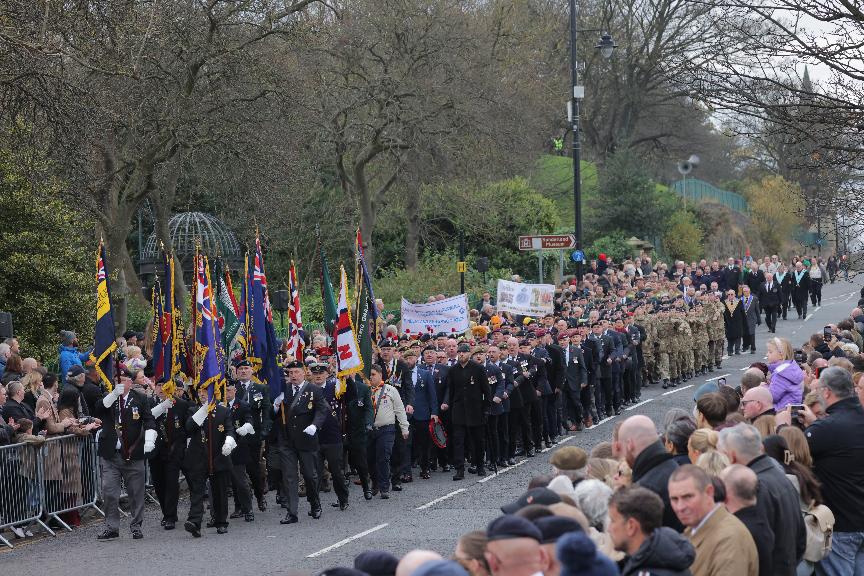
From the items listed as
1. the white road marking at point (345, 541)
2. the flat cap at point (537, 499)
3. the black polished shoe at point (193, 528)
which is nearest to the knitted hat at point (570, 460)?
the flat cap at point (537, 499)

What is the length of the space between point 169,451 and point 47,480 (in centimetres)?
143

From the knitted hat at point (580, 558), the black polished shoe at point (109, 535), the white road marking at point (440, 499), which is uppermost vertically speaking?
the knitted hat at point (580, 558)

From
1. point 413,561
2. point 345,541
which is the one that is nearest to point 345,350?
point 345,541

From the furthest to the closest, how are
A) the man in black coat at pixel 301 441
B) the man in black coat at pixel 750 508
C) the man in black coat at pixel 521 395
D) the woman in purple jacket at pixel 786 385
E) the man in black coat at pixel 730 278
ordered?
the man in black coat at pixel 730 278 < the man in black coat at pixel 521 395 < the man in black coat at pixel 301 441 < the woman in purple jacket at pixel 786 385 < the man in black coat at pixel 750 508

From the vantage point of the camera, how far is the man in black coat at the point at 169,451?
586 inches

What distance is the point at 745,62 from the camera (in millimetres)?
12945

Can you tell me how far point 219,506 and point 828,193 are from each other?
8.13m

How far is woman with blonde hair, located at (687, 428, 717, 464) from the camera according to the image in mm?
8234

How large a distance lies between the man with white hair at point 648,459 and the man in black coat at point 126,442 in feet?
26.4

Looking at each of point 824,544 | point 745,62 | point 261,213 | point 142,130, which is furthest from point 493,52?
point 824,544

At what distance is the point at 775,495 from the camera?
754cm

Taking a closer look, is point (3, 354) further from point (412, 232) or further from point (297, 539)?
point (412, 232)

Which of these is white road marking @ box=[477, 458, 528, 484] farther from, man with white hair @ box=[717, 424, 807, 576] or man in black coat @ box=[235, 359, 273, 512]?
man with white hair @ box=[717, 424, 807, 576]

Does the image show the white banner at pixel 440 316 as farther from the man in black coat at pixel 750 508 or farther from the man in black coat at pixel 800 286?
the man in black coat at pixel 800 286
